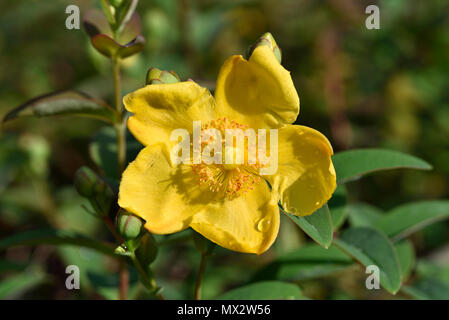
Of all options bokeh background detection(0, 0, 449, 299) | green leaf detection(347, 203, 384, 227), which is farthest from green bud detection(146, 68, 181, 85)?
bokeh background detection(0, 0, 449, 299)

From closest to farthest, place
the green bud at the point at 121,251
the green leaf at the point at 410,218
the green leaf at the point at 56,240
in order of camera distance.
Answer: the green bud at the point at 121,251, the green leaf at the point at 56,240, the green leaf at the point at 410,218

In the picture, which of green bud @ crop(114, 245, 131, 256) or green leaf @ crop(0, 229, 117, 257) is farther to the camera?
green leaf @ crop(0, 229, 117, 257)

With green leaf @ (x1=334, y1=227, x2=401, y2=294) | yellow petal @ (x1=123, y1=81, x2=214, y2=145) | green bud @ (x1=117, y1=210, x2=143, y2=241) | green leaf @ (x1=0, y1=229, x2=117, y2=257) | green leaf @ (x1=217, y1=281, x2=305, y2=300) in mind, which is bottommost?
green leaf @ (x1=217, y1=281, x2=305, y2=300)

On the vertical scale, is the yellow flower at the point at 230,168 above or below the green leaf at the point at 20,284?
above

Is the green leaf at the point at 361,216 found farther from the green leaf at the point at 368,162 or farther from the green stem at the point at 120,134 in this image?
the green stem at the point at 120,134
